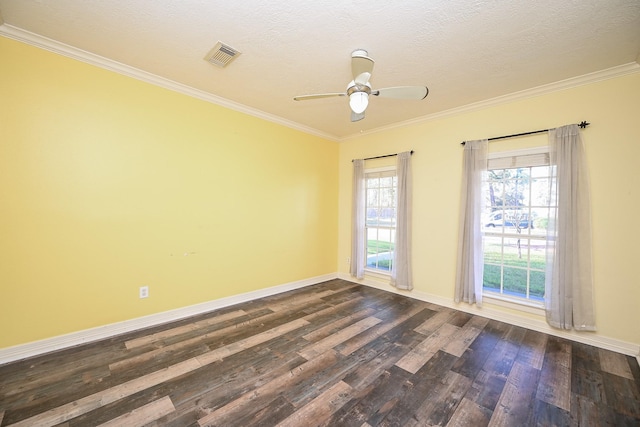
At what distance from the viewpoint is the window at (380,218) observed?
14.8ft

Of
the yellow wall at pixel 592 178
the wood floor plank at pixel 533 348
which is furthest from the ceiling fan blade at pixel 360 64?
the wood floor plank at pixel 533 348

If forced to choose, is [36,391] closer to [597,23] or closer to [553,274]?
[553,274]

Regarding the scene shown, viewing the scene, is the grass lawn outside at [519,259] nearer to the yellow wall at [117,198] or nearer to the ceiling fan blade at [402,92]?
the ceiling fan blade at [402,92]

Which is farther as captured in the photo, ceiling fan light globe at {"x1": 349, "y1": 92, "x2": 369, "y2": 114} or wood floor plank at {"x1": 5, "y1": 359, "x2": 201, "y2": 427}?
ceiling fan light globe at {"x1": 349, "y1": 92, "x2": 369, "y2": 114}

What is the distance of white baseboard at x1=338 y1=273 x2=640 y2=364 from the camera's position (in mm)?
2480

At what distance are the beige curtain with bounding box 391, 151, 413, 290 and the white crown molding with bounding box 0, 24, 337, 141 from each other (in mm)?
2173

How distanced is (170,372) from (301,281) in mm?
2590

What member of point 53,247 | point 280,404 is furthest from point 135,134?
point 280,404

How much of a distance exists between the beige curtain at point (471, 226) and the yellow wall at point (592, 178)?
160 mm

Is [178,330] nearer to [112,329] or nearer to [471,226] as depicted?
[112,329]

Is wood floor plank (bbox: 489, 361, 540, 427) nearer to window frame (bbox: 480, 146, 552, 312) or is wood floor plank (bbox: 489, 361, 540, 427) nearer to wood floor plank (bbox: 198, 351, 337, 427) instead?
window frame (bbox: 480, 146, 552, 312)

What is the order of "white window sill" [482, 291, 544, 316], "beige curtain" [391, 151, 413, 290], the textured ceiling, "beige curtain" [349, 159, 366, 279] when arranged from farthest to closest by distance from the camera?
"beige curtain" [349, 159, 366, 279]
"beige curtain" [391, 151, 413, 290]
"white window sill" [482, 291, 544, 316]
the textured ceiling

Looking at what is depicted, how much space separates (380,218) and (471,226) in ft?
5.22

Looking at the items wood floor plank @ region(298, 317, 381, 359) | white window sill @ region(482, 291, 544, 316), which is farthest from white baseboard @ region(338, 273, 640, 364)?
wood floor plank @ region(298, 317, 381, 359)
